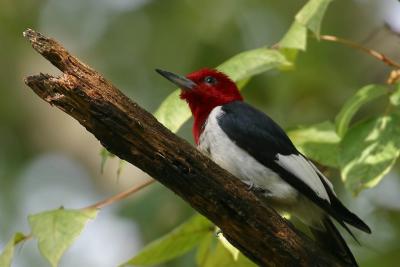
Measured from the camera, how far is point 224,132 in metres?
4.03

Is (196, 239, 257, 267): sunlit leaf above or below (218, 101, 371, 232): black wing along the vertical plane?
below

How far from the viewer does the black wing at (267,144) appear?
12.4 ft

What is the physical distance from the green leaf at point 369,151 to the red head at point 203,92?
87 centimetres

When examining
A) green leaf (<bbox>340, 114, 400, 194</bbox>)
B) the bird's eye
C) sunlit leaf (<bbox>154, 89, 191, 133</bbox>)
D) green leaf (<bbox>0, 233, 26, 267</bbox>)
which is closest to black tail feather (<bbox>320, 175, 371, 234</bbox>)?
green leaf (<bbox>340, 114, 400, 194</bbox>)

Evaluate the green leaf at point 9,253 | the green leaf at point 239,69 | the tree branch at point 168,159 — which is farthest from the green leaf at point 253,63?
the green leaf at point 9,253

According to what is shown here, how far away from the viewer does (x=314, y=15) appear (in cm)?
348

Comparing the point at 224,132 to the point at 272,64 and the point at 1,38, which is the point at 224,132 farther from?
the point at 1,38

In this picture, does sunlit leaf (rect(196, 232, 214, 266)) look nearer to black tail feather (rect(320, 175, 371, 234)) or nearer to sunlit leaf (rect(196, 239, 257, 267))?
sunlit leaf (rect(196, 239, 257, 267))

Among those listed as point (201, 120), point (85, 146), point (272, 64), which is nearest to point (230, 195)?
point (272, 64)

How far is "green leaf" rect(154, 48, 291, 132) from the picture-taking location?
3.64 meters

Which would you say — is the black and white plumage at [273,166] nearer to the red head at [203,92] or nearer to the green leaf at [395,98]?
the red head at [203,92]

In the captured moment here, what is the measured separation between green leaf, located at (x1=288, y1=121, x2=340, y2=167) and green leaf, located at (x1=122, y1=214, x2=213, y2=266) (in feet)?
1.89

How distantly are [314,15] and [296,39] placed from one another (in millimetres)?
193

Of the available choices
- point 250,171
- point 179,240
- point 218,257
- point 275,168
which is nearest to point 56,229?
point 179,240
